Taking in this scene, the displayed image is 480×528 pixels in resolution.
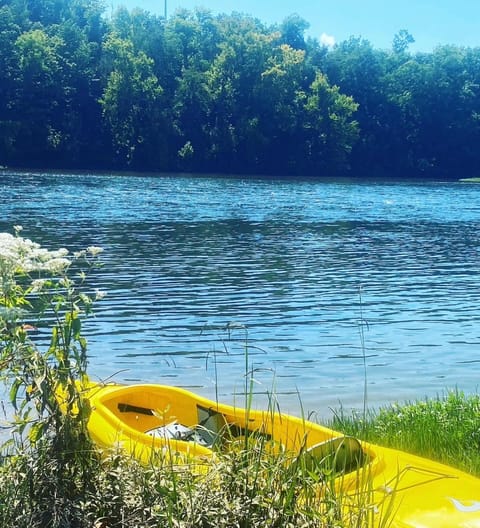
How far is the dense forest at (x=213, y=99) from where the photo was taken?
78.9 metres

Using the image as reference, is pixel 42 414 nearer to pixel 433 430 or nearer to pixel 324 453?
pixel 324 453

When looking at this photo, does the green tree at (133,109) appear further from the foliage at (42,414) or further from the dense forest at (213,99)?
the foliage at (42,414)

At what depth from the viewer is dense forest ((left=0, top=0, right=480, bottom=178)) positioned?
7888 cm

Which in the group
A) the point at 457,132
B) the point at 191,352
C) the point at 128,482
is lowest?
the point at 191,352

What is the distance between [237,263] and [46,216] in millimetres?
12463

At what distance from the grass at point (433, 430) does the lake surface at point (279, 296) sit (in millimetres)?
706

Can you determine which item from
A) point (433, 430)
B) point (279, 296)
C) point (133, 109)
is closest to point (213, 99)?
point (133, 109)

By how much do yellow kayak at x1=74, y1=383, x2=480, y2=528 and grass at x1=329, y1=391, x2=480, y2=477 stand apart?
0.77 meters

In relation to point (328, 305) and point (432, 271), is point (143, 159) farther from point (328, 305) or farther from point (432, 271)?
point (328, 305)

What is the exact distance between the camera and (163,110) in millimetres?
80562

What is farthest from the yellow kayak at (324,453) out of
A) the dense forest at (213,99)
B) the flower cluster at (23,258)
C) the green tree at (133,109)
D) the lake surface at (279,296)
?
the green tree at (133,109)

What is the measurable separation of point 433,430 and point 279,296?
9.79 m

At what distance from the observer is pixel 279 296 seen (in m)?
16.5

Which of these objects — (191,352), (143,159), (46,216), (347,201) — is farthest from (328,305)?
(143,159)
